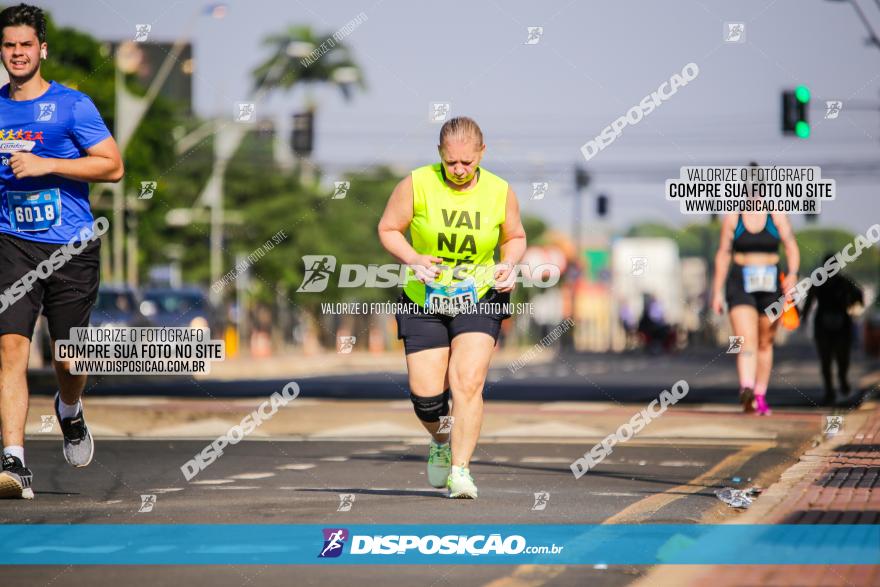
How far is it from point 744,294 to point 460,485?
7115 mm

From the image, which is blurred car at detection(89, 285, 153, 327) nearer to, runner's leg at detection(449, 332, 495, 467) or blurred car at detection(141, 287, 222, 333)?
blurred car at detection(141, 287, 222, 333)

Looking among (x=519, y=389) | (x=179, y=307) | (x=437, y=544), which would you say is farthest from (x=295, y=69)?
(x=437, y=544)

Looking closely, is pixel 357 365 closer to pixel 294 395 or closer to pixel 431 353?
pixel 294 395

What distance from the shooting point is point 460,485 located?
8297 mm

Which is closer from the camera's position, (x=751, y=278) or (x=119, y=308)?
(x=751, y=278)

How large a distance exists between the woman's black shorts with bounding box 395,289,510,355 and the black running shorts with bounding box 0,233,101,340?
164 centimetres

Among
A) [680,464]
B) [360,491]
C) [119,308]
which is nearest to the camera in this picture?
[360,491]

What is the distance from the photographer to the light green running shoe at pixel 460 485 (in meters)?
8.29

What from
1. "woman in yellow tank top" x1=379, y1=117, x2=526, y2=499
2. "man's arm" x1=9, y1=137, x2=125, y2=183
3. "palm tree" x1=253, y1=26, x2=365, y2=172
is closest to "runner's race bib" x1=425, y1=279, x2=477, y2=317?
"woman in yellow tank top" x1=379, y1=117, x2=526, y2=499

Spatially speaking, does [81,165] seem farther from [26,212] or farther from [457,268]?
[457,268]

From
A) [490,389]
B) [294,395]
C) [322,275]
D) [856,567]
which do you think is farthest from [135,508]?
[322,275]

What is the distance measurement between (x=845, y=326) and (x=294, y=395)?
6659 millimetres

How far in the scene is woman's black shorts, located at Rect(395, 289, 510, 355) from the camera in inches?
336

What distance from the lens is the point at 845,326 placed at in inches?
760
